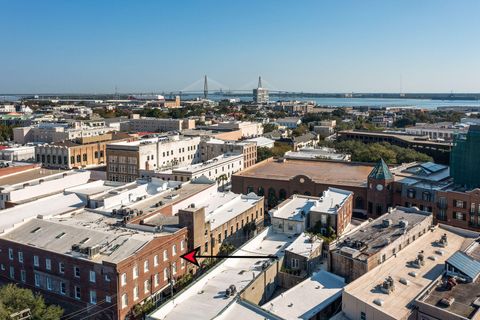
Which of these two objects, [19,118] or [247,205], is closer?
[247,205]

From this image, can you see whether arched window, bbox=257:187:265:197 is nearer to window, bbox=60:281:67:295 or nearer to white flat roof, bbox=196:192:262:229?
white flat roof, bbox=196:192:262:229

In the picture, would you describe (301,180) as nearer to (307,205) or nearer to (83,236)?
(307,205)

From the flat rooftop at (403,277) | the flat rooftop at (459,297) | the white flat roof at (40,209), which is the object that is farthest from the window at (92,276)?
the flat rooftop at (459,297)

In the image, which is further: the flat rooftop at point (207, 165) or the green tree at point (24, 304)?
the flat rooftop at point (207, 165)

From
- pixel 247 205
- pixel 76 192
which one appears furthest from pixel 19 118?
pixel 247 205

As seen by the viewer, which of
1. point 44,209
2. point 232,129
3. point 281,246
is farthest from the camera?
point 232,129

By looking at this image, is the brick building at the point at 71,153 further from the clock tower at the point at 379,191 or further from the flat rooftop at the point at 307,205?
the clock tower at the point at 379,191

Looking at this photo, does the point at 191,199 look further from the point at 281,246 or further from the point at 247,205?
the point at 281,246

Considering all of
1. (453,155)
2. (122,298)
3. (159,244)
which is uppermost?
(453,155)
